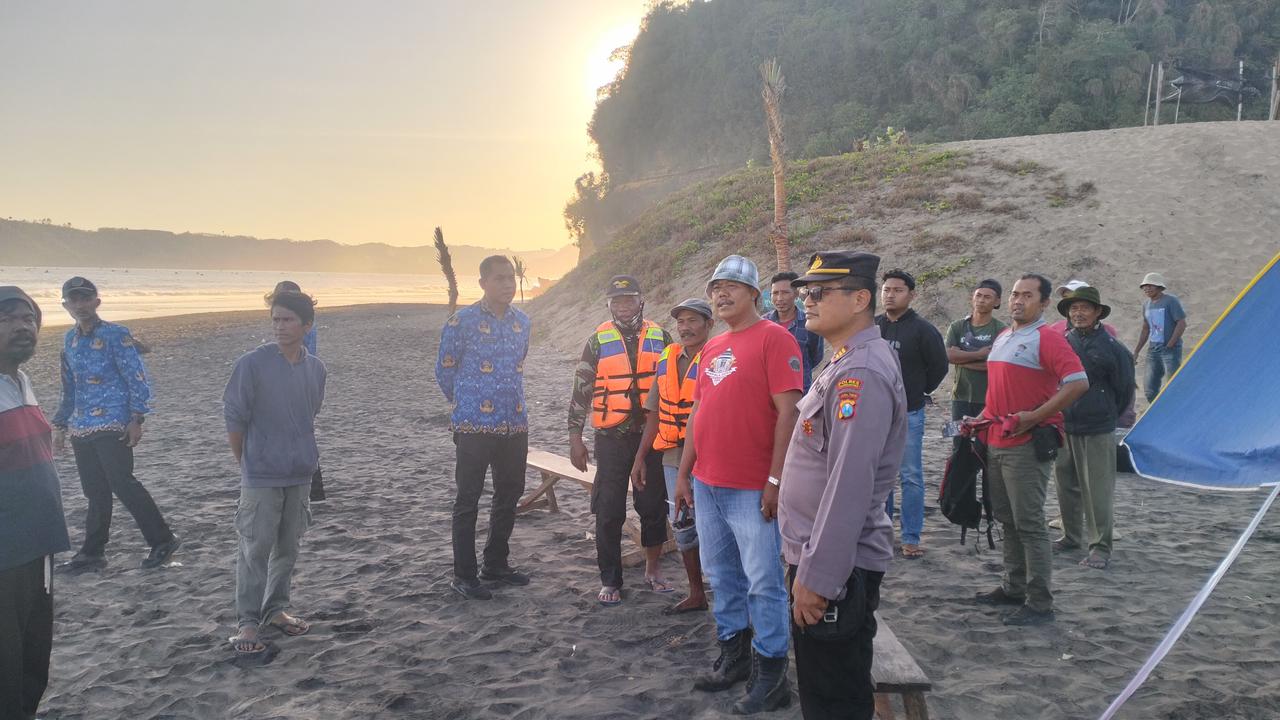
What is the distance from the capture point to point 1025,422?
4.45 metres

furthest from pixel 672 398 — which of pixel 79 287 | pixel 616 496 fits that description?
pixel 79 287

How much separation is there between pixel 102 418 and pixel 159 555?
1281mm

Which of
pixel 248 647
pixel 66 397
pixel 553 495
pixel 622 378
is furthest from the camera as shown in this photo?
pixel 553 495

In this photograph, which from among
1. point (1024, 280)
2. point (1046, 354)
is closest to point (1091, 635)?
point (1046, 354)

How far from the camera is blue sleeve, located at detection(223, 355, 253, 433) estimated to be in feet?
14.3

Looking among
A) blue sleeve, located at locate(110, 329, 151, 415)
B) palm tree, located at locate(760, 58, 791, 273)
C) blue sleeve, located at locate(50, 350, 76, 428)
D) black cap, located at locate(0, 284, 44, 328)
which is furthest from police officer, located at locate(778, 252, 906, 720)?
palm tree, located at locate(760, 58, 791, 273)

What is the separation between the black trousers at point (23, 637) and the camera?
2.99m

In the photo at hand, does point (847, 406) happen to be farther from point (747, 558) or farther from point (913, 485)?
point (913, 485)

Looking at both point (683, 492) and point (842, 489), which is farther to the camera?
point (683, 492)

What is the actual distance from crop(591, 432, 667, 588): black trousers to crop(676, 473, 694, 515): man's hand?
758mm

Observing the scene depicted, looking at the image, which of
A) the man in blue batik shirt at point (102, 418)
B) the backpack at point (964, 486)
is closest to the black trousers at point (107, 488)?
the man in blue batik shirt at point (102, 418)

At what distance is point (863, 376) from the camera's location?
241 cm

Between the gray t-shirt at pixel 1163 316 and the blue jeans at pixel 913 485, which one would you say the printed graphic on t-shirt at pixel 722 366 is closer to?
the blue jeans at pixel 913 485

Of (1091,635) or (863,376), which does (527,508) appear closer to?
(1091,635)
